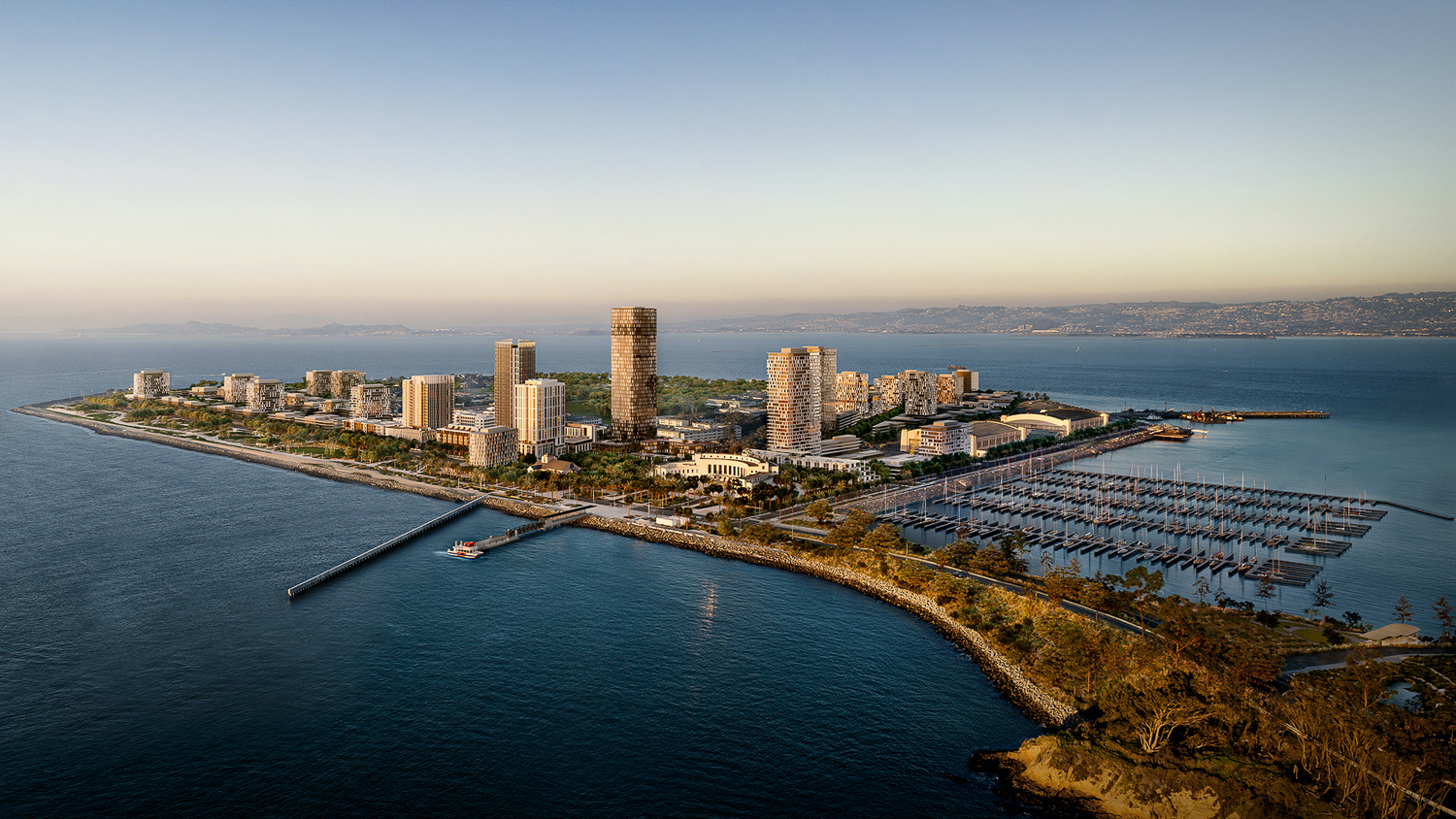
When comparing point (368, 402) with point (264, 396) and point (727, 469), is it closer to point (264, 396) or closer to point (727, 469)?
point (264, 396)

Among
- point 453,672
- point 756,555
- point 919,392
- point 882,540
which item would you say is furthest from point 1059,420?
point 453,672

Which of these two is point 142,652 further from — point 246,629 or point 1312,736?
point 1312,736

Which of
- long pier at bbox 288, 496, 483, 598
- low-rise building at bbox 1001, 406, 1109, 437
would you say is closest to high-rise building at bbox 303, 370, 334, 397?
long pier at bbox 288, 496, 483, 598

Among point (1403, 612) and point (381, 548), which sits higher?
point (1403, 612)

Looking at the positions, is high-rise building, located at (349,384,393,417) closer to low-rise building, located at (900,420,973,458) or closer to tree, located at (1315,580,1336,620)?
low-rise building, located at (900,420,973,458)

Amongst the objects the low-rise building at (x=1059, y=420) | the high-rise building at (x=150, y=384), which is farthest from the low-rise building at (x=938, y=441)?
the high-rise building at (x=150, y=384)
